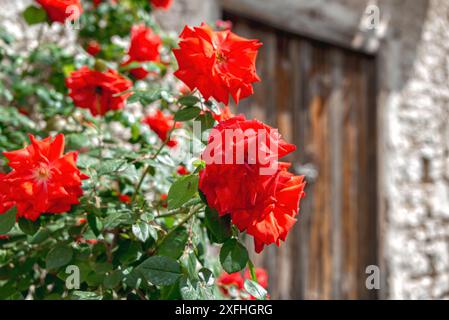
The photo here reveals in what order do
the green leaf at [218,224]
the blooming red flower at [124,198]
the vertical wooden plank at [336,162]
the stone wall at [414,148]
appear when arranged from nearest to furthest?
the green leaf at [218,224], the blooming red flower at [124,198], the vertical wooden plank at [336,162], the stone wall at [414,148]

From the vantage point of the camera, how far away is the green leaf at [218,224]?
114cm

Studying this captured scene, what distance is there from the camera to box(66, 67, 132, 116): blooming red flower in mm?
1600

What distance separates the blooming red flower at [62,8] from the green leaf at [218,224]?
825mm

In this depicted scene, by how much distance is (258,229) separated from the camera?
1.12 meters

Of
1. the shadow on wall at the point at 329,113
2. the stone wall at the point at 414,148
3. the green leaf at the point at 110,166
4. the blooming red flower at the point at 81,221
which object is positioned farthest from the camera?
the stone wall at the point at 414,148

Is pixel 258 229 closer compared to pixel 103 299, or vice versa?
pixel 258 229

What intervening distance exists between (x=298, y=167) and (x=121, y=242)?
213cm

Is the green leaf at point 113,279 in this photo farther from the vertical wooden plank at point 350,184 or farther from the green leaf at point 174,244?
the vertical wooden plank at point 350,184

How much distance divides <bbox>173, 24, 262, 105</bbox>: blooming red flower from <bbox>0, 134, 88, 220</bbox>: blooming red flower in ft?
1.02

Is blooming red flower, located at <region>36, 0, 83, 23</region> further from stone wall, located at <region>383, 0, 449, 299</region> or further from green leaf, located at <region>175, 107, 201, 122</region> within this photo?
stone wall, located at <region>383, 0, 449, 299</region>

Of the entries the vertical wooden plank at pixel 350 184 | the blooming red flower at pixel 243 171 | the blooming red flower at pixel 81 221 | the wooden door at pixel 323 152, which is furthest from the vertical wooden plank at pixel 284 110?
the blooming red flower at pixel 243 171

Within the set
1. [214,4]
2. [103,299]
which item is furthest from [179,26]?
[103,299]

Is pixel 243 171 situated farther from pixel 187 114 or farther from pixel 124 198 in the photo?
pixel 124 198
